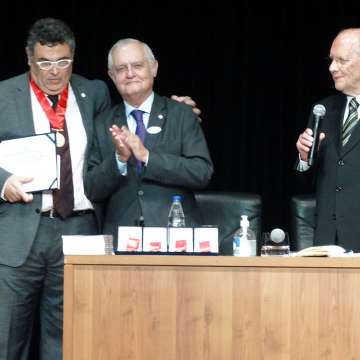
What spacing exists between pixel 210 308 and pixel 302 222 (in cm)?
129

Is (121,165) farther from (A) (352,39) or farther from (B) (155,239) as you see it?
(A) (352,39)

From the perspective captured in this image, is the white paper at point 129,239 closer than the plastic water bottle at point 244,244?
Yes

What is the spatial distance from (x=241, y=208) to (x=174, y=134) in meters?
0.61

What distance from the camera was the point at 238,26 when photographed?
16.7ft

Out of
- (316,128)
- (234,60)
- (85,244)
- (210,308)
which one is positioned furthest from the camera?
(234,60)

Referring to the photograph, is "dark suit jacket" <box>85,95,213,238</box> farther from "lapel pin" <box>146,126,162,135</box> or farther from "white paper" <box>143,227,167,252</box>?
"white paper" <box>143,227,167,252</box>

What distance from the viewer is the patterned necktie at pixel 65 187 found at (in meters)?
4.02

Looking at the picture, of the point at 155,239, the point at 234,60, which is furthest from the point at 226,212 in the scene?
the point at 155,239

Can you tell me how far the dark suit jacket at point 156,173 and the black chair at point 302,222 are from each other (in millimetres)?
574

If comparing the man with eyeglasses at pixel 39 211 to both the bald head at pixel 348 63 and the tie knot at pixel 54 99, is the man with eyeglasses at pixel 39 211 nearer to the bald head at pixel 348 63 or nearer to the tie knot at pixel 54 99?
the tie knot at pixel 54 99

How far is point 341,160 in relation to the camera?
4066mm

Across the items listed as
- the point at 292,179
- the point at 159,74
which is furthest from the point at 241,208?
the point at 159,74

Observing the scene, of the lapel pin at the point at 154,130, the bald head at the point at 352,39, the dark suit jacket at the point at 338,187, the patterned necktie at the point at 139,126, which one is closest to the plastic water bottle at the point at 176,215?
the patterned necktie at the point at 139,126

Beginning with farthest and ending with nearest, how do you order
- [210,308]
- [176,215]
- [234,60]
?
[234,60]
[176,215]
[210,308]
